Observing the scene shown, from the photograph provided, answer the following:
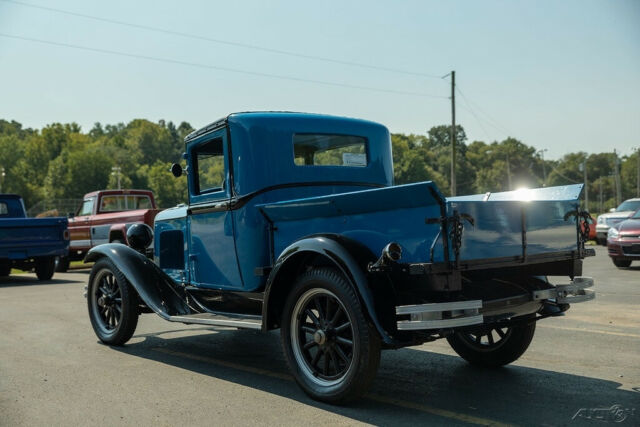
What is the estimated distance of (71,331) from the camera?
6918mm

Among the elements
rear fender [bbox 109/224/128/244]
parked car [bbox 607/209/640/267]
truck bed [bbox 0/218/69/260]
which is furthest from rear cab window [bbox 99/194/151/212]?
parked car [bbox 607/209/640/267]

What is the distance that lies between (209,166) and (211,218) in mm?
579

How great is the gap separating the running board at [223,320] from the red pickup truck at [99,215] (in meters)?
11.3

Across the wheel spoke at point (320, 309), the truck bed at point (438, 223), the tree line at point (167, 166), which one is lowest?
the wheel spoke at point (320, 309)

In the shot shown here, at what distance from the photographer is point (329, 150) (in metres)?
5.50

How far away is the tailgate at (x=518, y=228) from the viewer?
368 cm

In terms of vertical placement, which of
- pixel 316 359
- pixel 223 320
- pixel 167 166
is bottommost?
pixel 316 359

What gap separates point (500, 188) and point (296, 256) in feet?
338

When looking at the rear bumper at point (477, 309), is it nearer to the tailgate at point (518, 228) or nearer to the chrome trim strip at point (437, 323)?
the chrome trim strip at point (437, 323)

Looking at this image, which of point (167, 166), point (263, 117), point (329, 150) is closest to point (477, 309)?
point (329, 150)

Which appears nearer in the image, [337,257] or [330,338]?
[337,257]

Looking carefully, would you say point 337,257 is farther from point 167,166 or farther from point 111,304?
point 167,166

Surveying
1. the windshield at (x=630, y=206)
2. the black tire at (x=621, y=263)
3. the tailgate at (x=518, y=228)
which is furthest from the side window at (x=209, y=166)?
the windshield at (x=630, y=206)

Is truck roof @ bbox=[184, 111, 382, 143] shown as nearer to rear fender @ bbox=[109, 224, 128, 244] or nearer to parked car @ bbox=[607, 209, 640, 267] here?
parked car @ bbox=[607, 209, 640, 267]
